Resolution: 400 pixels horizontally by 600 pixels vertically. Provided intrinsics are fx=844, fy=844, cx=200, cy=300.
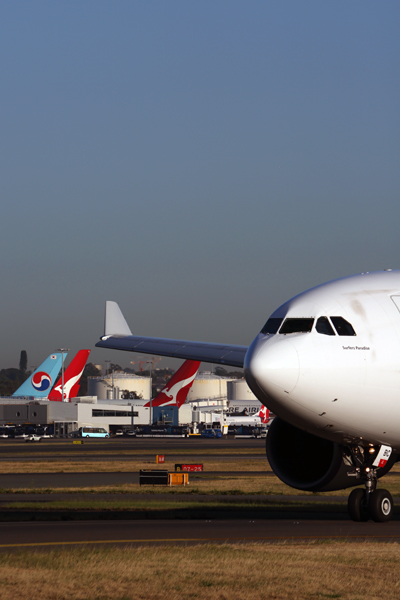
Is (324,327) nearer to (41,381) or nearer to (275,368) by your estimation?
(275,368)

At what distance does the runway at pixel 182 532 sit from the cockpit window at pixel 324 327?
436cm

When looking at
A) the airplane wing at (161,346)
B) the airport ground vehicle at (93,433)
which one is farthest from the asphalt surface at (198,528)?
the airport ground vehicle at (93,433)

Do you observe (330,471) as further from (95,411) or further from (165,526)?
(95,411)

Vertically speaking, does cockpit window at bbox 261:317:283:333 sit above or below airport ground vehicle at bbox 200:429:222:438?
above

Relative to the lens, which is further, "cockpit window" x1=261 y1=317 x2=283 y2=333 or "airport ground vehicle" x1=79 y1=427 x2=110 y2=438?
"airport ground vehicle" x1=79 y1=427 x2=110 y2=438

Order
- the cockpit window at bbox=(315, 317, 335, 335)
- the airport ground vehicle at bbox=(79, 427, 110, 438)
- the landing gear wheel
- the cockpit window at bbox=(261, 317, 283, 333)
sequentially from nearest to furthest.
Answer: the cockpit window at bbox=(315, 317, 335, 335), the cockpit window at bbox=(261, 317, 283, 333), the landing gear wheel, the airport ground vehicle at bbox=(79, 427, 110, 438)

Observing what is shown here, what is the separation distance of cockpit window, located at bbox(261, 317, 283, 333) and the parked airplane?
0.03 m

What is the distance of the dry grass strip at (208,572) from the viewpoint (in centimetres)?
1195

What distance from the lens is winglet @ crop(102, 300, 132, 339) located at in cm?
3294

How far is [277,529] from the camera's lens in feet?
66.2

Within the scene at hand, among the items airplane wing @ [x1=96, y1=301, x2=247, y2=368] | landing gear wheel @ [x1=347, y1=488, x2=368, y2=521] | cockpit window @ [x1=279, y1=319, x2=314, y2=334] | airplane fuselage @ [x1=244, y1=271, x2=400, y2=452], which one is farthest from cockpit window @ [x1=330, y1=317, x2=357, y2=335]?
airplane wing @ [x1=96, y1=301, x2=247, y2=368]

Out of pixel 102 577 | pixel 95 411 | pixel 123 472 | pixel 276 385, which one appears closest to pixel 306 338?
pixel 276 385

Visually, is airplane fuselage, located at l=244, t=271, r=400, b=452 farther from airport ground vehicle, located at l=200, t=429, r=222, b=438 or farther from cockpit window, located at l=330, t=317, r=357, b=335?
airport ground vehicle, located at l=200, t=429, r=222, b=438

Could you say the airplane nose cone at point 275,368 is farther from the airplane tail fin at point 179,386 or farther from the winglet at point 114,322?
the airplane tail fin at point 179,386
